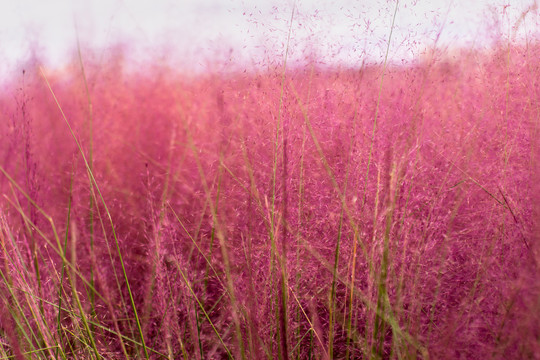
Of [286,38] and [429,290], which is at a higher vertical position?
Result: [286,38]

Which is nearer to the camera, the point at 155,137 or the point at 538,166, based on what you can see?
the point at 538,166

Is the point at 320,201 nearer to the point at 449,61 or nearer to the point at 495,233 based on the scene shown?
the point at 495,233

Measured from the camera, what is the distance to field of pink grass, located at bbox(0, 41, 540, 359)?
94 centimetres

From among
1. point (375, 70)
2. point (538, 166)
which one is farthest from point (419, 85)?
point (538, 166)

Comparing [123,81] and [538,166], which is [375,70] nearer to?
[538,166]

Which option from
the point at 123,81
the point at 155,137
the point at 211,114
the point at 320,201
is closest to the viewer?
the point at 320,201

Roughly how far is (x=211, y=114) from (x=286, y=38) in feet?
1.96

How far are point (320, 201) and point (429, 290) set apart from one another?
1.13 feet

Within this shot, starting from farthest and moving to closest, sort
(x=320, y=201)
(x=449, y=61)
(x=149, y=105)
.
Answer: (x=149, y=105) < (x=449, y=61) < (x=320, y=201)

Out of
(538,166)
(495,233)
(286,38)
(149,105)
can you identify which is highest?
(286,38)

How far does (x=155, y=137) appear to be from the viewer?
6.42 ft

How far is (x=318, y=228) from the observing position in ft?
3.96

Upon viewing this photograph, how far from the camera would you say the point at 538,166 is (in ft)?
3.55

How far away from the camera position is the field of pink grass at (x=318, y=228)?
943mm
